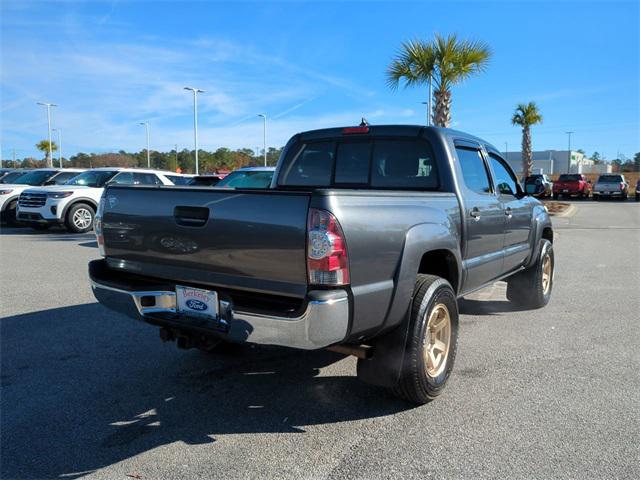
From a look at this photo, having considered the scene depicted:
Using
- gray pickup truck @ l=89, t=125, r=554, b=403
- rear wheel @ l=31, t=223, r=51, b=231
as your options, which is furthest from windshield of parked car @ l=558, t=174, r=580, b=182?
gray pickup truck @ l=89, t=125, r=554, b=403

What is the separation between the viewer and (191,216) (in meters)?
3.36

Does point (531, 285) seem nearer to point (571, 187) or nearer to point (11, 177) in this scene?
point (11, 177)

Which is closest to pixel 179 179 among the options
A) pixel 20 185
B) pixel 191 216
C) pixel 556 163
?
pixel 20 185

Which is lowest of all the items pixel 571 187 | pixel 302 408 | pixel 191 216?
pixel 302 408

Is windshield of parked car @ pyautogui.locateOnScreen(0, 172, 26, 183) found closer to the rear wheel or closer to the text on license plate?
the rear wheel

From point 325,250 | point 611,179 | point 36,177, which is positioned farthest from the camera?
point 611,179

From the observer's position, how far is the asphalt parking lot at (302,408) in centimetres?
303

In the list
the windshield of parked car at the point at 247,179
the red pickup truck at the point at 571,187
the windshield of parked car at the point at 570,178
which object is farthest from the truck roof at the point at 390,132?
the windshield of parked car at the point at 570,178

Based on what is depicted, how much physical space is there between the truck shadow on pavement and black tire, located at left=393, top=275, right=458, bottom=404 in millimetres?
203

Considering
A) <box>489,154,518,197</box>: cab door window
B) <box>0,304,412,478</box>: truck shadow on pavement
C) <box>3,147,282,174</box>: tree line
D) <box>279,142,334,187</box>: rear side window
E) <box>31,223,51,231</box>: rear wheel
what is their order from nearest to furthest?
1. <box>0,304,412,478</box>: truck shadow on pavement
2. <box>279,142,334,187</box>: rear side window
3. <box>489,154,518,197</box>: cab door window
4. <box>31,223,51,231</box>: rear wheel
5. <box>3,147,282,174</box>: tree line

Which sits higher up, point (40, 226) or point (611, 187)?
point (611, 187)

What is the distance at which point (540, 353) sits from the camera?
194 inches

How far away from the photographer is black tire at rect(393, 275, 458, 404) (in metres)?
3.54

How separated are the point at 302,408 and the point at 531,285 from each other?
12.8ft
